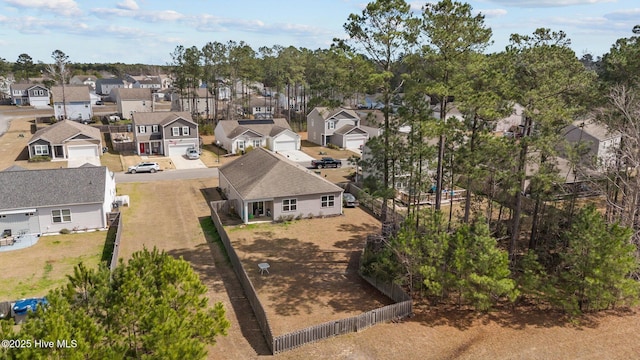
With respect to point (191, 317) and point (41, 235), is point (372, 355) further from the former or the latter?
point (41, 235)

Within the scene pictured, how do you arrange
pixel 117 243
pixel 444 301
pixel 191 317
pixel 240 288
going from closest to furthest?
pixel 191 317, pixel 444 301, pixel 240 288, pixel 117 243

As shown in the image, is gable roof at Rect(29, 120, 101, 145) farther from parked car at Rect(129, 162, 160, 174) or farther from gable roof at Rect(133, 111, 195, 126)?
parked car at Rect(129, 162, 160, 174)

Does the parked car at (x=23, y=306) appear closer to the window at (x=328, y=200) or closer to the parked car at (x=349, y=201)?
the window at (x=328, y=200)

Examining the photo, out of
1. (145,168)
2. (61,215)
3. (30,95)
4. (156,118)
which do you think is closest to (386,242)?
(61,215)

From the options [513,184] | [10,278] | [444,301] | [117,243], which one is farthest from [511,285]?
[10,278]

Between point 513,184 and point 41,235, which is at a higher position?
point 513,184

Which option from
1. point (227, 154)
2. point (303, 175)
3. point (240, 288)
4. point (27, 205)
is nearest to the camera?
point (240, 288)

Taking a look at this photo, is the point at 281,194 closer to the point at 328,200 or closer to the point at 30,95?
the point at 328,200
